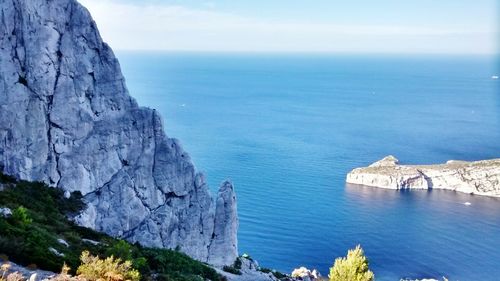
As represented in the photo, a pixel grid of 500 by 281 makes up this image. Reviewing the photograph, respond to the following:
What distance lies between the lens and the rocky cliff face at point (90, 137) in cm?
3694

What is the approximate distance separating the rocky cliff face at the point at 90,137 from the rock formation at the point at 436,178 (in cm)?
7419

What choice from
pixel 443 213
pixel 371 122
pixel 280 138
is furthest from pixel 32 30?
pixel 371 122

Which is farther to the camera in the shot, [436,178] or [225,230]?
[436,178]

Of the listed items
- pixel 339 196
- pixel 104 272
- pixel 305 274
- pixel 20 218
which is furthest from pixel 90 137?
pixel 339 196

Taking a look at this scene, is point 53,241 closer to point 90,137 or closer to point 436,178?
point 90,137

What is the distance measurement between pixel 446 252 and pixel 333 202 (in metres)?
26.0

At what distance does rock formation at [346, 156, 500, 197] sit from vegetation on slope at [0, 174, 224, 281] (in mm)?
90904

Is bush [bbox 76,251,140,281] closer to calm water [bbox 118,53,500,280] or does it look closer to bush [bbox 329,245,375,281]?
bush [bbox 329,245,375,281]

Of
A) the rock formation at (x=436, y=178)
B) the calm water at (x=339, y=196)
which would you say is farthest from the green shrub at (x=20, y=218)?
the rock formation at (x=436, y=178)

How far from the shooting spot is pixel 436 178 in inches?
4771

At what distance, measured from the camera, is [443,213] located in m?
104

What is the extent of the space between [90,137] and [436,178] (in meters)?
97.7

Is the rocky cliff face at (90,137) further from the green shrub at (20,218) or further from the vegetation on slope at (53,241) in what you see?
the green shrub at (20,218)

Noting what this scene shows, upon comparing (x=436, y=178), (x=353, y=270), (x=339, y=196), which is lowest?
(x=339, y=196)
